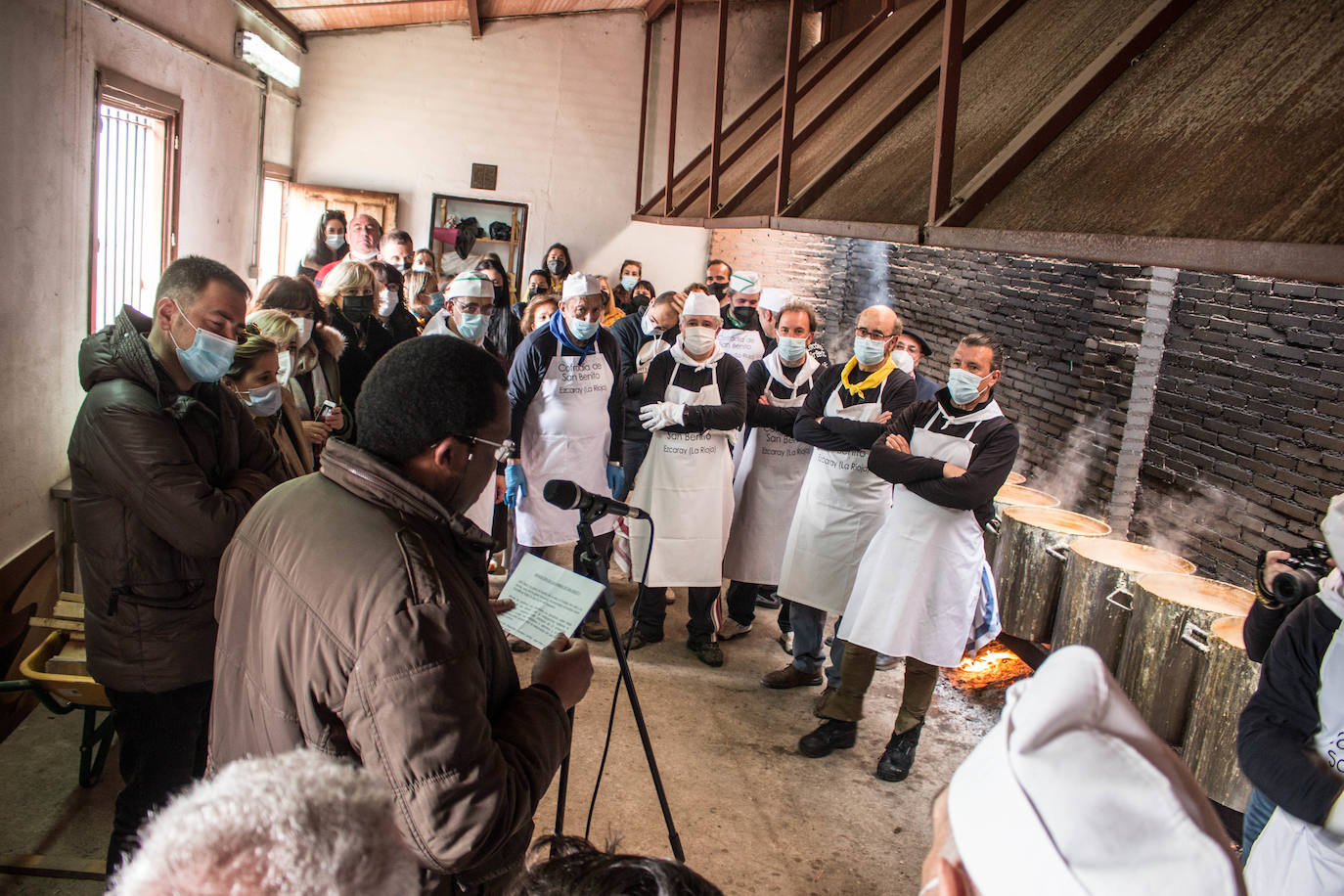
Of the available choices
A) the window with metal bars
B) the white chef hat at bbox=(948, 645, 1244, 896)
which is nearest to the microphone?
the white chef hat at bbox=(948, 645, 1244, 896)

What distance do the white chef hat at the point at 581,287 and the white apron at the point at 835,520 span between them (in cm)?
140

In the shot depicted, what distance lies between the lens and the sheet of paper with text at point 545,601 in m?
2.30

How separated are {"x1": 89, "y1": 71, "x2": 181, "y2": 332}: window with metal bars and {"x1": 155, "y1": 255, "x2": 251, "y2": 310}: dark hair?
8.12ft

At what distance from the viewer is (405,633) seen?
5.39ft

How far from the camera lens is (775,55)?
40.5 ft

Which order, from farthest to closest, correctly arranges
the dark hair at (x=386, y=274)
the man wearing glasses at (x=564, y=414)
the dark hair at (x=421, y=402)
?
the dark hair at (x=386, y=274) < the man wearing glasses at (x=564, y=414) < the dark hair at (x=421, y=402)

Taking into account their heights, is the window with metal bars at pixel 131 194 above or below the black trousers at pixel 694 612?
above

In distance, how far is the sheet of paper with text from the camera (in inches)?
90.7

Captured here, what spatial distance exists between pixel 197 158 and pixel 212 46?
895 millimetres

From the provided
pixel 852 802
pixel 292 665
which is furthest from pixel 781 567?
pixel 292 665

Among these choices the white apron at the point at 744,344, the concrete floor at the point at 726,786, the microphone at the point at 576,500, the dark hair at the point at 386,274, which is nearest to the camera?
the microphone at the point at 576,500

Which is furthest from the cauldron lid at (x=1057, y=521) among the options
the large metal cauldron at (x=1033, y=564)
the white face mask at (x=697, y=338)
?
the white face mask at (x=697, y=338)

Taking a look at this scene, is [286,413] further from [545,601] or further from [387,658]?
[387,658]

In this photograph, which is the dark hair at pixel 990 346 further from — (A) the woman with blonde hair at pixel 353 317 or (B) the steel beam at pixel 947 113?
(A) the woman with blonde hair at pixel 353 317
